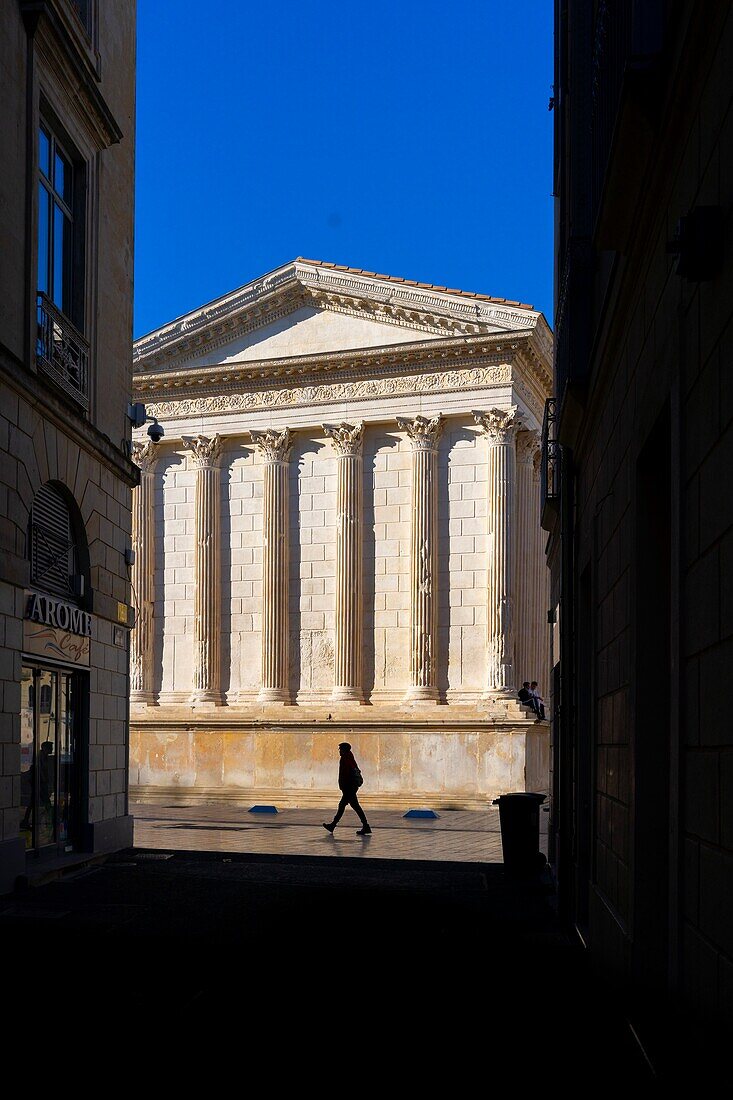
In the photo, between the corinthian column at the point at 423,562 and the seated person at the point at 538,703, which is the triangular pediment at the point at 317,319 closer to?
the corinthian column at the point at 423,562

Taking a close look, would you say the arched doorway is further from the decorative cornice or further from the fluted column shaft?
the fluted column shaft

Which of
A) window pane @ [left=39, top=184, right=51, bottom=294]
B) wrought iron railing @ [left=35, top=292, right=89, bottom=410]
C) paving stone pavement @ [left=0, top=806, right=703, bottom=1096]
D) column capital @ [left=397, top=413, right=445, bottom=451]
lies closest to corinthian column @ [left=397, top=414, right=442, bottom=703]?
column capital @ [left=397, top=413, right=445, bottom=451]

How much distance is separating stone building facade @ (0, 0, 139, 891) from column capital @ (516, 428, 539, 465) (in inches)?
672

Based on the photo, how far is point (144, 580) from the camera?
120 feet

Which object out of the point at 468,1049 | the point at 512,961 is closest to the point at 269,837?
the point at 512,961

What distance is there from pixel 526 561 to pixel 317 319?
8.97 m

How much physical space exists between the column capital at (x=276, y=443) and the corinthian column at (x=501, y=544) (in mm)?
5529

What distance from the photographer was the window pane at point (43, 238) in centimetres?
1537

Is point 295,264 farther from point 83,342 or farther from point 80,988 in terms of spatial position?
point 80,988

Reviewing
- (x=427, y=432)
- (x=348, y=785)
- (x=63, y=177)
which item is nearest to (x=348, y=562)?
(x=427, y=432)

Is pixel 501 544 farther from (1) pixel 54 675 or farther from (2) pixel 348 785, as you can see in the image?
(1) pixel 54 675

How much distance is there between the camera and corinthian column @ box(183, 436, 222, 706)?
35219 millimetres

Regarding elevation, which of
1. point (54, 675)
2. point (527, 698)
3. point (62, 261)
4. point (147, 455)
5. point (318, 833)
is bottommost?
point (318, 833)

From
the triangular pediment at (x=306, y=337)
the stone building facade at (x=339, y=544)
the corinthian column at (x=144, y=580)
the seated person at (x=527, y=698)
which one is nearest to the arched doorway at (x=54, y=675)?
the stone building facade at (x=339, y=544)
